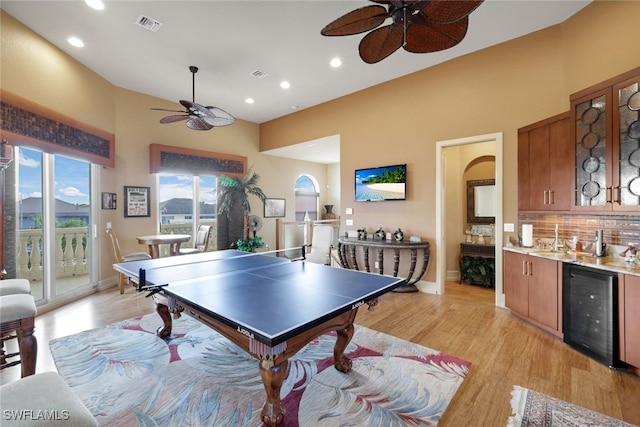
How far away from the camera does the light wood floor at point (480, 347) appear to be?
6.52 feet

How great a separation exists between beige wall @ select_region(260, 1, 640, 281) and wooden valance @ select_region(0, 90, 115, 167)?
13.3ft

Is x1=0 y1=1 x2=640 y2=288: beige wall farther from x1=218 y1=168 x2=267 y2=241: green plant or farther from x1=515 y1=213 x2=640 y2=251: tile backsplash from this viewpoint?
x1=218 y1=168 x2=267 y2=241: green plant

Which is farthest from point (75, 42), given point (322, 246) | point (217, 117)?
point (322, 246)

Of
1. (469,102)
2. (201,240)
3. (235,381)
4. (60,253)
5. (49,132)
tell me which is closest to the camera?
(235,381)

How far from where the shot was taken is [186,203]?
250 inches

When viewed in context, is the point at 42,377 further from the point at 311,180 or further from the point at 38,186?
the point at 311,180

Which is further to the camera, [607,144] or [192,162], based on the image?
[192,162]

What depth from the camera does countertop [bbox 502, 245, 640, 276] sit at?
7.86 ft

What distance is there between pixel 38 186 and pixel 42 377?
3.97m

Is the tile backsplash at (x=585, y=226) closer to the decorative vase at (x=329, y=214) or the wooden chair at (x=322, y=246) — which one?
the wooden chair at (x=322, y=246)

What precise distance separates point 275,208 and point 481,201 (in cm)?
513

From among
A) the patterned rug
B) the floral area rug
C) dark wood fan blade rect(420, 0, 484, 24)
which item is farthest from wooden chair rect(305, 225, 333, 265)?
dark wood fan blade rect(420, 0, 484, 24)

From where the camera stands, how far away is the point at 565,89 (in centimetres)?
338

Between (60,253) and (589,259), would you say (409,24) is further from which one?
(60,253)
